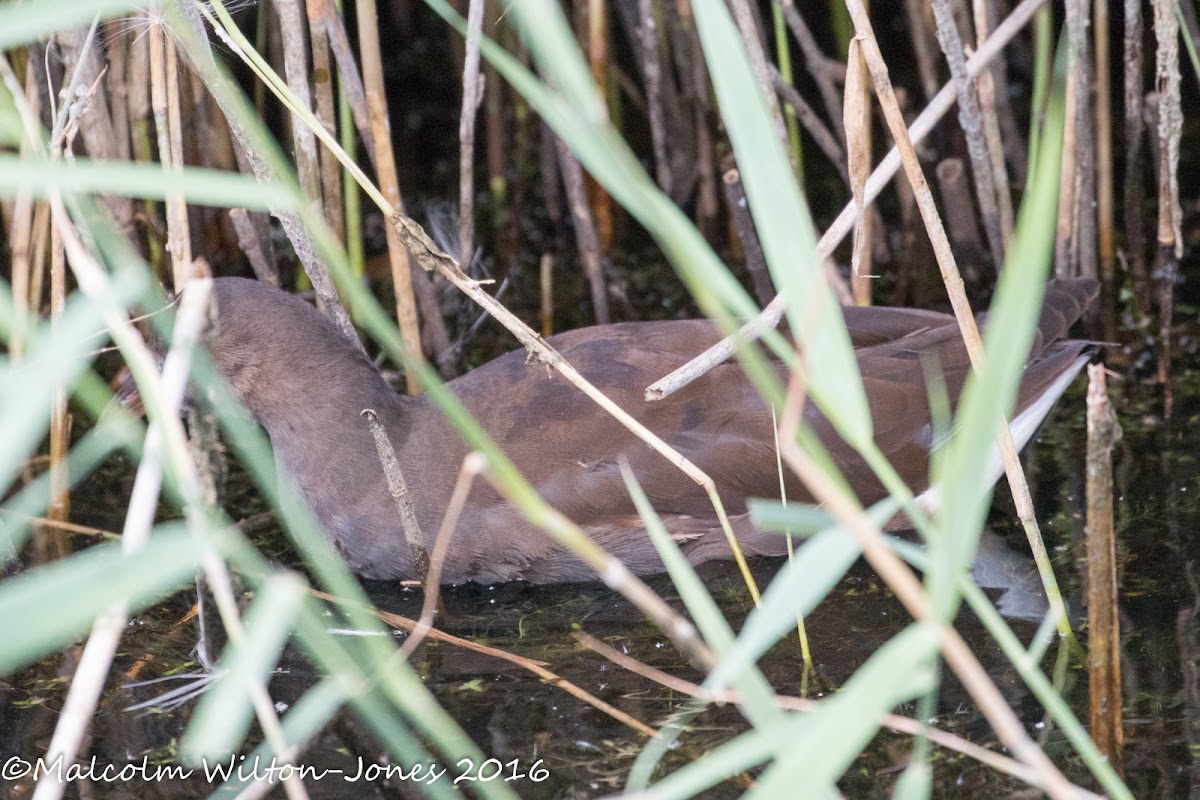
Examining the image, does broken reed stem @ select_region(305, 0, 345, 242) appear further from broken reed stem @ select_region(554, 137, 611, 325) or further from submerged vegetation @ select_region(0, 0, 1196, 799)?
broken reed stem @ select_region(554, 137, 611, 325)

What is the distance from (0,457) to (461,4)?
2678 mm

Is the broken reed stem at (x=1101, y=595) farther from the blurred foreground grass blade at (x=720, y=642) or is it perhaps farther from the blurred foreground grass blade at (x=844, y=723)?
the blurred foreground grass blade at (x=844, y=723)

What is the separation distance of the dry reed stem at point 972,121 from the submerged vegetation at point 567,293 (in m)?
0.01

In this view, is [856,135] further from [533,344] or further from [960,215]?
[960,215]

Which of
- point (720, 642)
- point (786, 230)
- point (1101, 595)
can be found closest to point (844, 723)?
point (720, 642)

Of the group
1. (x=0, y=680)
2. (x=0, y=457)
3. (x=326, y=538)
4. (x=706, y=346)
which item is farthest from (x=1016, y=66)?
(x=0, y=457)

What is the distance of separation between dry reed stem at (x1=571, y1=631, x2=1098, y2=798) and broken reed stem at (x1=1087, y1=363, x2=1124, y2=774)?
0.44 ft

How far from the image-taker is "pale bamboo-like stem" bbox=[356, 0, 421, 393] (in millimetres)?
2545

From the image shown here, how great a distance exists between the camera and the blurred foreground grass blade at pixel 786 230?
103 cm

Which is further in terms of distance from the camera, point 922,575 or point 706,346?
point 706,346

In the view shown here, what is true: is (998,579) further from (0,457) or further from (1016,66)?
(1016,66)

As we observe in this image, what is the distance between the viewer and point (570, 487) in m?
2.43

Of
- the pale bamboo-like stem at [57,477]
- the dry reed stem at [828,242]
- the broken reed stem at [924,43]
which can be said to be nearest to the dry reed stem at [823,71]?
the broken reed stem at [924,43]

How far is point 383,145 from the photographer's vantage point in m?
2.62
